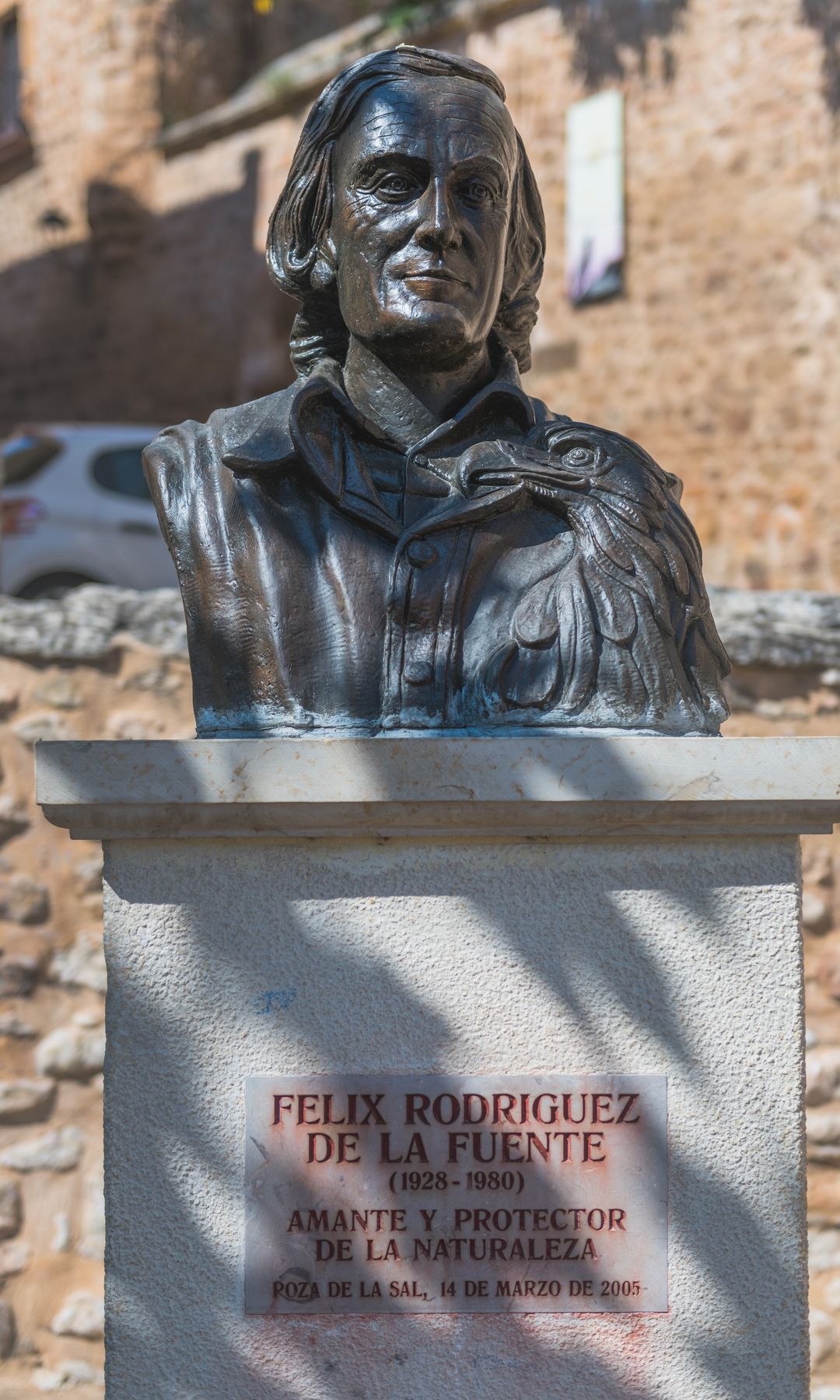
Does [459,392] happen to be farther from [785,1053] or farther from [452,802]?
[785,1053]

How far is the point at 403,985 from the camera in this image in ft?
6.88

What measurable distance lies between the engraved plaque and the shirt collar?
2.68ft

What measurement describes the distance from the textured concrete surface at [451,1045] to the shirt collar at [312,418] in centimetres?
53

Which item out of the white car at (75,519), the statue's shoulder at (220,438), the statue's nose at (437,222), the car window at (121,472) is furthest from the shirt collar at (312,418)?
the car window at (121,472)

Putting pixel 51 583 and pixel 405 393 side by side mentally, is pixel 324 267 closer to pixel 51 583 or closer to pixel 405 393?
pixel 405 393

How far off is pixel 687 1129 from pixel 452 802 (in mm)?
527

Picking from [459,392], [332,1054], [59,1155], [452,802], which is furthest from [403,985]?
[59,1155]

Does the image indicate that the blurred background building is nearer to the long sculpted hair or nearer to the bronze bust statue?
the long sculpted hair

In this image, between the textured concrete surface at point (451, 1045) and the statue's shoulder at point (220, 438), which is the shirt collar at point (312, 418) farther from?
the textured concrete surface at point (451, 1045)

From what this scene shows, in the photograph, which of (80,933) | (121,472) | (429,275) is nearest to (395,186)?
(429,275)

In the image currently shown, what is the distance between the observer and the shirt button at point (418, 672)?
216 cm

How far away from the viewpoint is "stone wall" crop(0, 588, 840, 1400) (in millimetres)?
4070

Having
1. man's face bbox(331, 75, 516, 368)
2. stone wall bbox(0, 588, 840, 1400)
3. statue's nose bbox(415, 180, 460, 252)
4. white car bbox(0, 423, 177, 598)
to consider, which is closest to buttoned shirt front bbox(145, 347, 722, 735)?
man's face bbox(331, 75, 516, 368)

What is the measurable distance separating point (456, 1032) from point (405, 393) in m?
0.91
